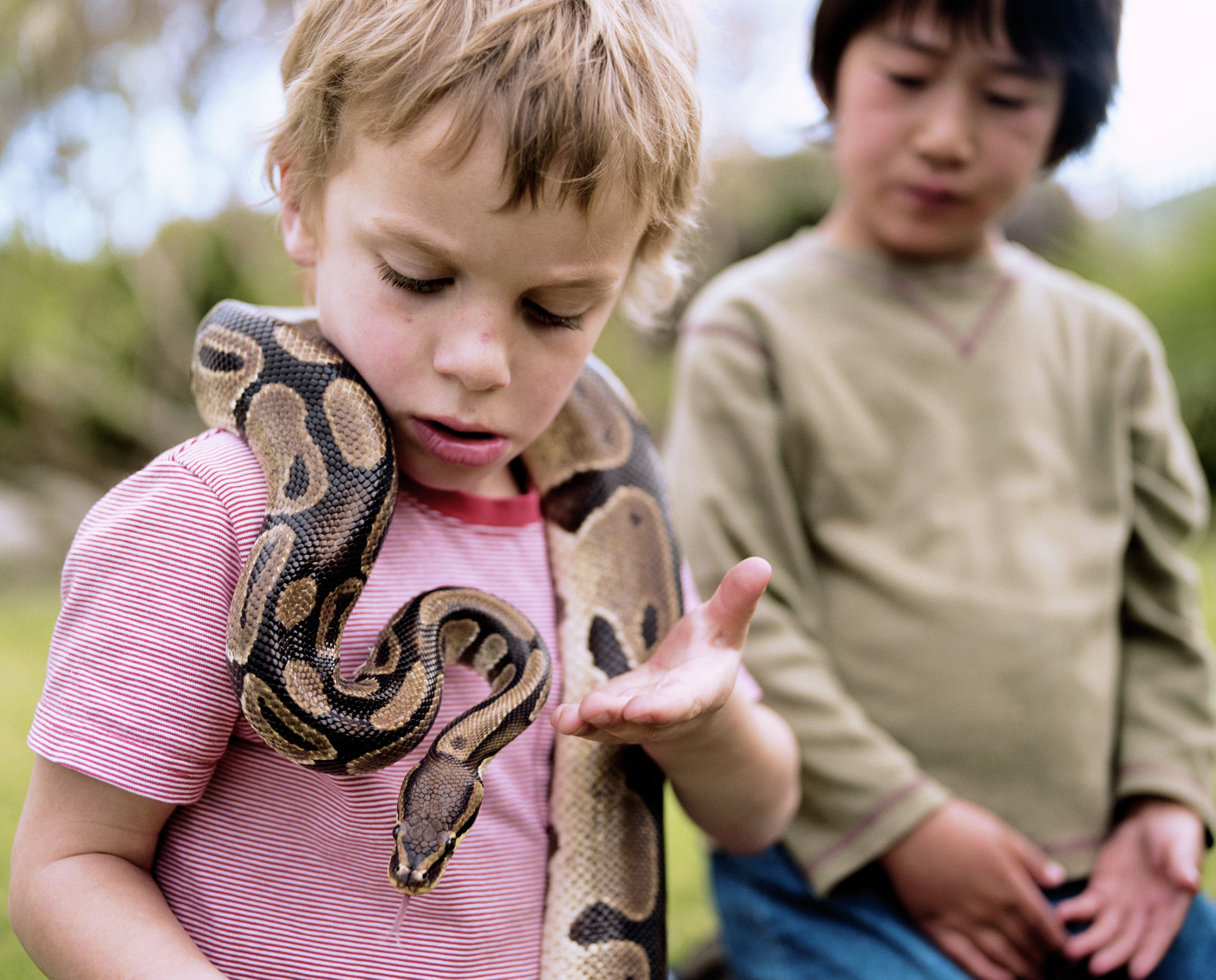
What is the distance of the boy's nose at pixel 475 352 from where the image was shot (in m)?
1.19

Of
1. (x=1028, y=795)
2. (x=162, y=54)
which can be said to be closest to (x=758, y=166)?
(x=162, y=54)

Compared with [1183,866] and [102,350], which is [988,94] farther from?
[102,350]

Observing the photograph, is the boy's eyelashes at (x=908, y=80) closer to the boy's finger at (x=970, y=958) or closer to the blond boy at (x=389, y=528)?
the blond boy at (x=389, y=528)

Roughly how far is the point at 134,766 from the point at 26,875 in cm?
20

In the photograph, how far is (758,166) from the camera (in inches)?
407

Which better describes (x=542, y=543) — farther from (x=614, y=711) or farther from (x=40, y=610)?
(x=40, y=610)

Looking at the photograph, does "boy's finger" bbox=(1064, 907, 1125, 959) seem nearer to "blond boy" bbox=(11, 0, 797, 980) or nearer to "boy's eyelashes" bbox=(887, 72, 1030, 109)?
"blond boy" bbox=(11, 0, 797, 980)

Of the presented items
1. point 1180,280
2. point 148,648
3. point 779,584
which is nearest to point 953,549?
point 779,584

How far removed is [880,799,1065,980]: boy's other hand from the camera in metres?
2.04

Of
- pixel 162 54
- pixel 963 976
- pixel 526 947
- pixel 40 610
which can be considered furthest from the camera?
pixel 162 54

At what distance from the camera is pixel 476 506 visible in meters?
1.48

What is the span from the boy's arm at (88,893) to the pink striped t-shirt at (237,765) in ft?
0.21

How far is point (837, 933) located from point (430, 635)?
1.34 meters

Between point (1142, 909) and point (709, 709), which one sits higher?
point (709, 709)
